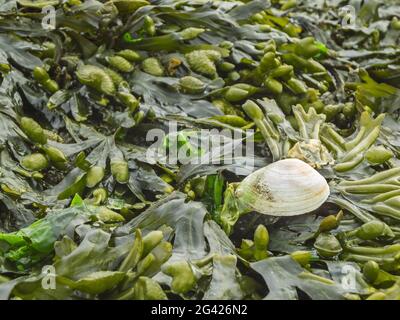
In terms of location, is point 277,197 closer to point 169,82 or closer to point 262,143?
point 262,143

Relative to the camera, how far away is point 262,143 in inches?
56.1

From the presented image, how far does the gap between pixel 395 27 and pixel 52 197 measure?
4.28ft

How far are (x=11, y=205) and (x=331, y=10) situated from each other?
1315mm

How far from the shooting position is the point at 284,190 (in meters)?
1.21

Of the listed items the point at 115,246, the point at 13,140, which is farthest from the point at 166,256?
the point at 13,140

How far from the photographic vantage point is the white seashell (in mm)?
1200

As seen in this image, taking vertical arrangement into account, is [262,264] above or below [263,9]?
below

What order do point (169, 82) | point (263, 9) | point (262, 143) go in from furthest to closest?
point (263, 9)
point (169, 82)
point (262, 143)

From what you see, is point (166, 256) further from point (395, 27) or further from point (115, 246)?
point (395, 27)

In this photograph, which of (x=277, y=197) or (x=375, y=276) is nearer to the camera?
(x=375, y=276)

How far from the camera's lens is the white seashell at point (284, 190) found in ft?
3.94

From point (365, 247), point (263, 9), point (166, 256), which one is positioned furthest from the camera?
point (263, 9)

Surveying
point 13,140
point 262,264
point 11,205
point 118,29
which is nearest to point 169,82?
point 118,29

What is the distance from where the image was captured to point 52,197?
1.30 m
